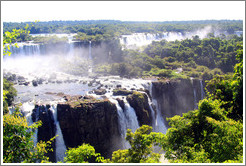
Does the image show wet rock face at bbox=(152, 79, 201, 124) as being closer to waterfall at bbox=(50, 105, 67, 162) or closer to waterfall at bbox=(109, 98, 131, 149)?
waterfall at bbox=(109, 98, 131, 149)

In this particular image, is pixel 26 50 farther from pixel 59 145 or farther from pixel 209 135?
pixel 209 135

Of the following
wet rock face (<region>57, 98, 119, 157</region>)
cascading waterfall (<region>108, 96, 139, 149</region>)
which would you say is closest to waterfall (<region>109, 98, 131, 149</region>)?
cascading waterfall (<region>108, 96, 139, 149</region>)

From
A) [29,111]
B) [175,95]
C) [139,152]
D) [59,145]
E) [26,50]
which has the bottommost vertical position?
[59,145]

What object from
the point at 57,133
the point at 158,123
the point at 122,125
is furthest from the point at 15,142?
the point at 158,123

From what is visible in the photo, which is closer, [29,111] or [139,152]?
[139,152]

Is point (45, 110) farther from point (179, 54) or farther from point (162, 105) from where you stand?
point (179, 54)

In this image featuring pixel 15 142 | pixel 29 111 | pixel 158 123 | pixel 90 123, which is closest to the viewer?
pixel 15 142

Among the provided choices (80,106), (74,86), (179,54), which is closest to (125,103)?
(80,106)
